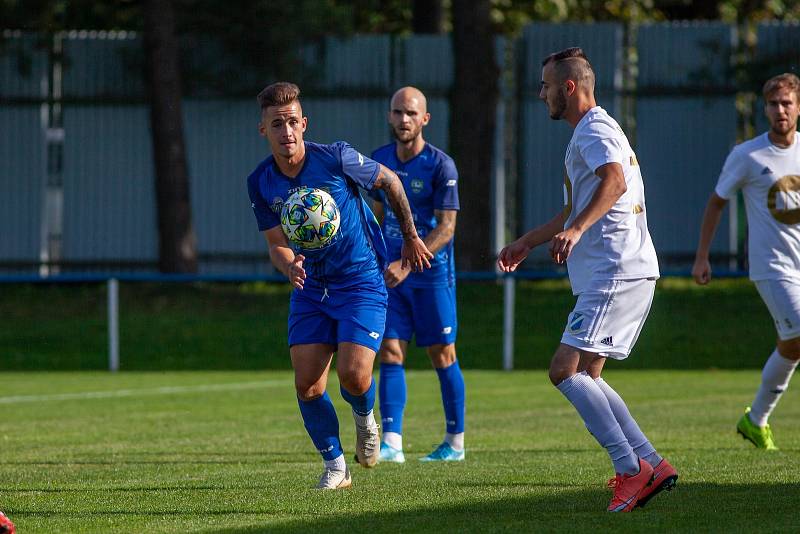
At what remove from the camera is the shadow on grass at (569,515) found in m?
6.37

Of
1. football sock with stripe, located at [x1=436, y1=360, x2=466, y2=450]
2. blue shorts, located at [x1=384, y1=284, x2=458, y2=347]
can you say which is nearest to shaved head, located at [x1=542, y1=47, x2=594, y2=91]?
blue shorts, located at [x1=384, y1=284, x2=458, y2=347]

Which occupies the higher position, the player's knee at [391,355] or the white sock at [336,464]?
the player's knee at [391,355]

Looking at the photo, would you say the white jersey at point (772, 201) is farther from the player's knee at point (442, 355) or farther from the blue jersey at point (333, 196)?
the blue jersey at point (333, 196)

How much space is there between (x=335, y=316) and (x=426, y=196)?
1932 mm

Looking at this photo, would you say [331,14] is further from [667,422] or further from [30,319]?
[667,422]

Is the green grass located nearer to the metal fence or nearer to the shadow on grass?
Result: the metal fence

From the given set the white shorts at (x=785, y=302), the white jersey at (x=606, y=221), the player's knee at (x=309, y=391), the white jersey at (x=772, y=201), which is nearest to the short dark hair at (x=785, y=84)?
the white jersey at (x=772, y=201)

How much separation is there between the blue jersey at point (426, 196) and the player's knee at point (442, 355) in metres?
0.44

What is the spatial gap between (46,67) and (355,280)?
817 inches

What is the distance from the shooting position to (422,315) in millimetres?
9734

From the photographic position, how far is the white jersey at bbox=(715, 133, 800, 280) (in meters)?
9.16

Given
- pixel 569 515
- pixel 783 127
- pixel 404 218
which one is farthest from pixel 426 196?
pixel 569 515

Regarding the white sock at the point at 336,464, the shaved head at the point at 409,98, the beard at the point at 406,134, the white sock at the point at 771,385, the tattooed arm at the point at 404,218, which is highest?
the shaved head at the point at 409,98

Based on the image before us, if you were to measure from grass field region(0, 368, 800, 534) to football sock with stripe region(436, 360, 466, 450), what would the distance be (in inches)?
11.0
